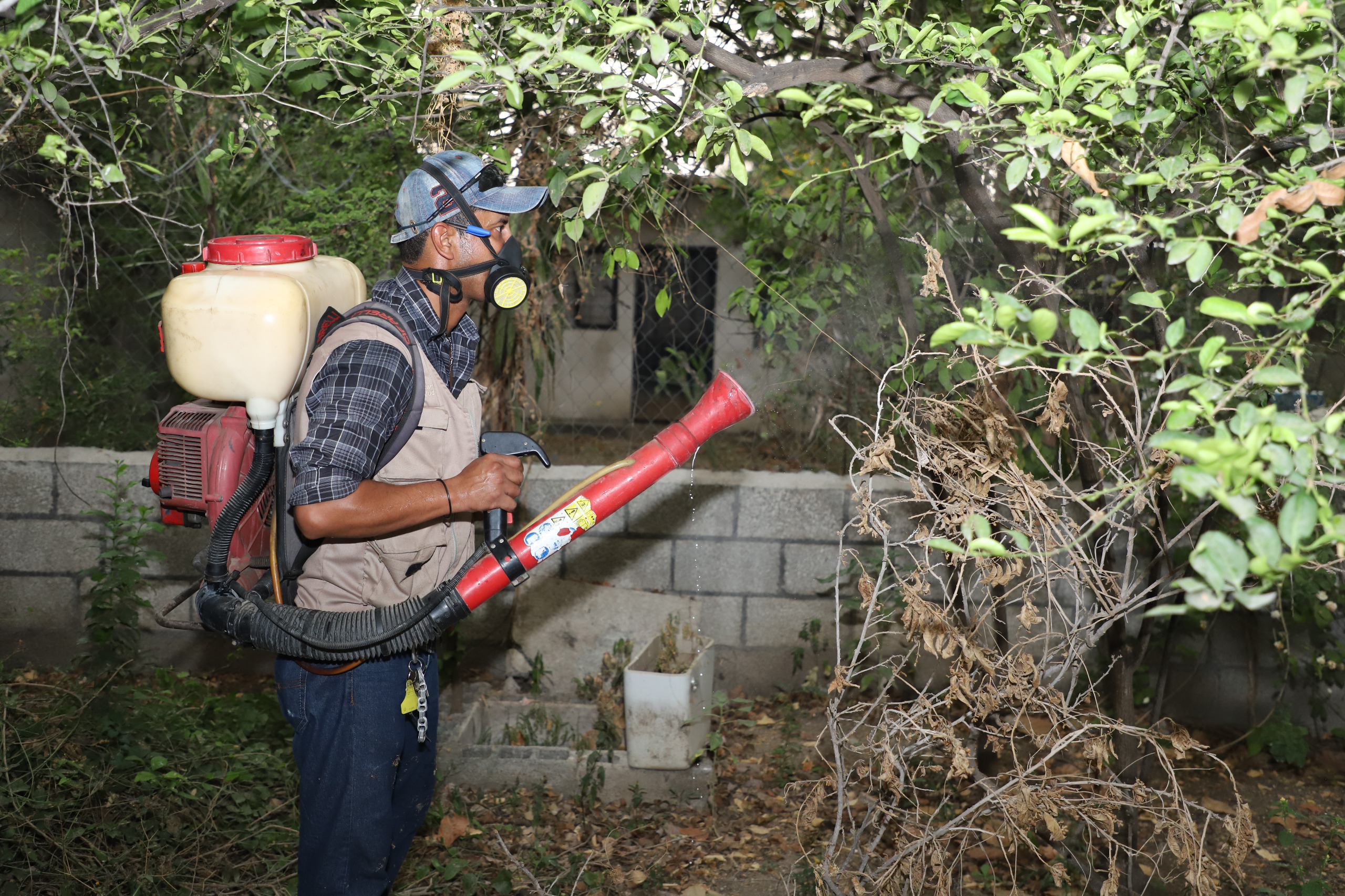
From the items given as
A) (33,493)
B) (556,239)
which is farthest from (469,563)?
(33,493)

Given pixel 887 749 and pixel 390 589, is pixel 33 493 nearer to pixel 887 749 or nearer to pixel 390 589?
pixel 390 589

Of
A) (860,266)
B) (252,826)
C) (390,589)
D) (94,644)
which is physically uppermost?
(860,266)

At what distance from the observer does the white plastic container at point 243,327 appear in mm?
2111

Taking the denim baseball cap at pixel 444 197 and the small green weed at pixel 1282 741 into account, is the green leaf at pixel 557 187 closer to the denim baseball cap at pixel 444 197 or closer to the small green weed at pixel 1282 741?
the denim baseball cap at pixel 444 197

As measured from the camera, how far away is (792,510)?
4.62m

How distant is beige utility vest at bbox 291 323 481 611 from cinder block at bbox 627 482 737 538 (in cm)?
229

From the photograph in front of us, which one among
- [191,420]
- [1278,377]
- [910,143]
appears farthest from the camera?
[191,420]

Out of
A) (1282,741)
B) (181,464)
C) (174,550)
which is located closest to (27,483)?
(174,550)

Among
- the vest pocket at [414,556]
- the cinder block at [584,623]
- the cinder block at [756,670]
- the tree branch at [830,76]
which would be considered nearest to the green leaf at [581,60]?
the tree branch at [830,76]

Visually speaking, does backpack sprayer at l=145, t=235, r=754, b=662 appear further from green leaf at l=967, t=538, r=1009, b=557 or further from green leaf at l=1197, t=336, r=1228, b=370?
green leaf at l=1197, t=336, r=1228, b=370

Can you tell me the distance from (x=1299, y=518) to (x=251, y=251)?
2.03m

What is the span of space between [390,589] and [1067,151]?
1.64 m

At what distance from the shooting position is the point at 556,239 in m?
2.52

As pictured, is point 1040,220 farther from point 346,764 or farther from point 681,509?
point 681,509
